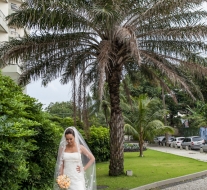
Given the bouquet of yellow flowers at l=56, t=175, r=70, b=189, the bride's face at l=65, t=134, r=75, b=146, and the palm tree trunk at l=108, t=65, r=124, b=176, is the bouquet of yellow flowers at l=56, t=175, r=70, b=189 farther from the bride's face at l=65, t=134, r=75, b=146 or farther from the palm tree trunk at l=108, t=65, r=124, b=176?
the palm tree trunk at l=108, t=65, r=124, b=176

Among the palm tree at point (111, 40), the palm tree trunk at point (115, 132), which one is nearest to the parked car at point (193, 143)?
the palm tree at point (111, 40)

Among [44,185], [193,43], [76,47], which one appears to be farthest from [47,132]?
[193,43]

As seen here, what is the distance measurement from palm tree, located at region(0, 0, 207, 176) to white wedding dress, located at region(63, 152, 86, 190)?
10.4ft

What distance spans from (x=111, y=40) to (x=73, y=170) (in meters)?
6.05

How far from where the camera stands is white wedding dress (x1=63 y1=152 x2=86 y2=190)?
5.60 m

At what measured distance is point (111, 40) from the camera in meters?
10.7

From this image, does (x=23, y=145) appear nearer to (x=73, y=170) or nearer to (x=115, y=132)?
(x=73, y=170)

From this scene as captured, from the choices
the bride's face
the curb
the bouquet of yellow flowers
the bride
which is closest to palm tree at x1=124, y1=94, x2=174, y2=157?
the curb

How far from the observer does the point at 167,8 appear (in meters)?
9.46

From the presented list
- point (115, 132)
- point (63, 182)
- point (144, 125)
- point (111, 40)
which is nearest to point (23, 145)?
point (63, 182)

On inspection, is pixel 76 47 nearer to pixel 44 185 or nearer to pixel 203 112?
pixel 44 185

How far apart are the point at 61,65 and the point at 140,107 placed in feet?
29.5

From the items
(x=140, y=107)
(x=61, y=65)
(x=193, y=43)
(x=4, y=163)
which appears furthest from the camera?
(x=140, y=107)

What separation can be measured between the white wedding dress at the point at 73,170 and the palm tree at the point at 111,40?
316cm
